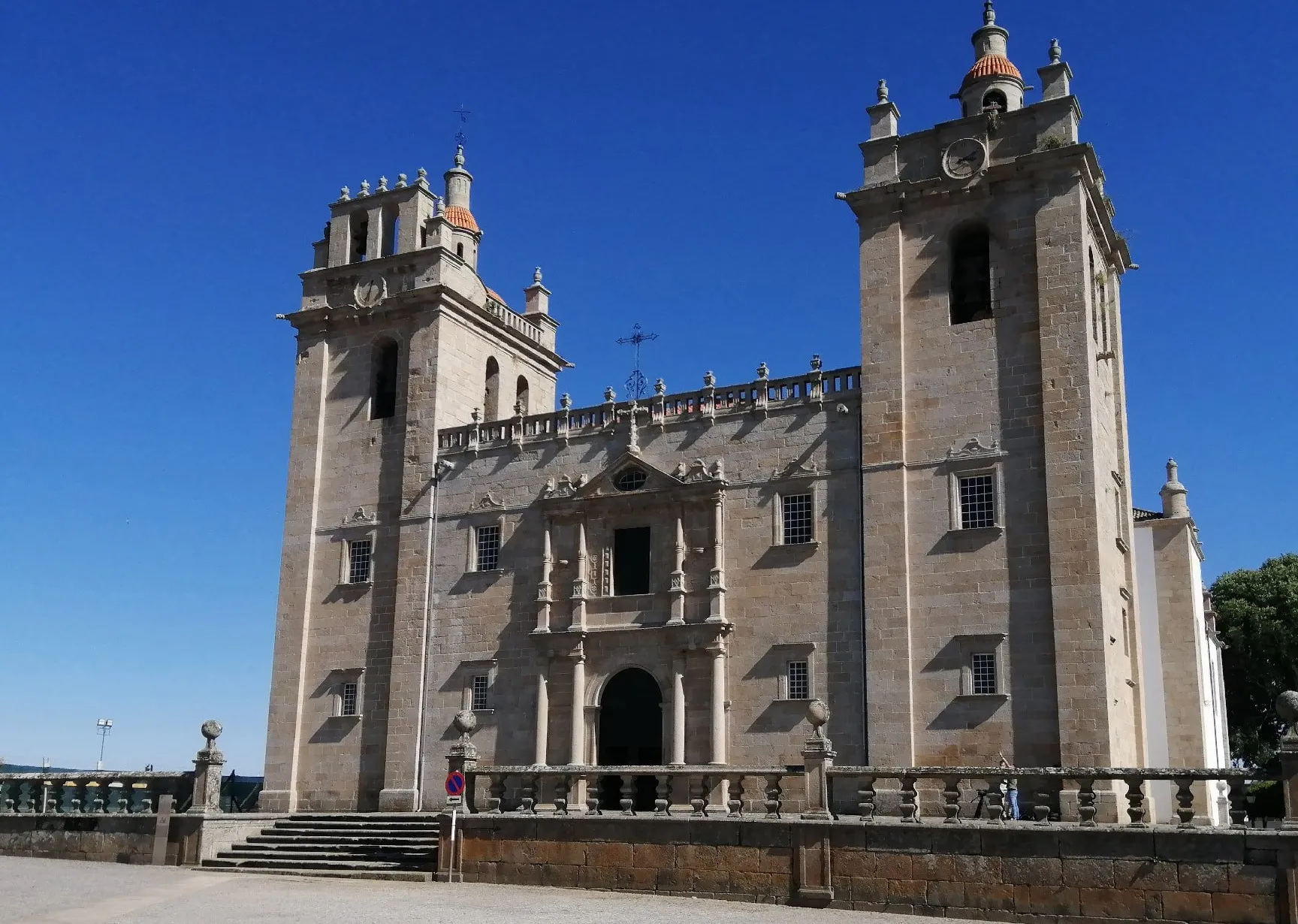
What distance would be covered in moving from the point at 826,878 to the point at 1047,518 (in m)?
10.1

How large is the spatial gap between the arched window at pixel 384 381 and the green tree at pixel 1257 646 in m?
34.7

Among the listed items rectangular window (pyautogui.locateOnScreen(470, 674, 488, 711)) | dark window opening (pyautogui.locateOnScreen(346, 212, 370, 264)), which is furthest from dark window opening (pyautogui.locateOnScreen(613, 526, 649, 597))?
dark window opening (pyautogui.locateOnScreen(346, 212, 370, 264))

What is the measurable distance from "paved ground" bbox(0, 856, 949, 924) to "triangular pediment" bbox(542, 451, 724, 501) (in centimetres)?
1115

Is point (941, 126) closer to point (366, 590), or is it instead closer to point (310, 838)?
point (366, 590)

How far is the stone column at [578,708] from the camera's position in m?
29.5

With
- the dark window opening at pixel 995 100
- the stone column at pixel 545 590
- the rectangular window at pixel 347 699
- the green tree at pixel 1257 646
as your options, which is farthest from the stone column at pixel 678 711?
the green tree at pixel 1257 646

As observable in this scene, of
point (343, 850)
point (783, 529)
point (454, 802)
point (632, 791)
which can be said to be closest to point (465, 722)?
point (454, 802)

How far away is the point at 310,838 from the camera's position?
1050 inches

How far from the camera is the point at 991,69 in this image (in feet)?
98.6

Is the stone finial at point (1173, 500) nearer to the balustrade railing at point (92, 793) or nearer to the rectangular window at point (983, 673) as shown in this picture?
the rectangular window at point (983, 673)

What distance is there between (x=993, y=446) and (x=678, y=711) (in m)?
9.15

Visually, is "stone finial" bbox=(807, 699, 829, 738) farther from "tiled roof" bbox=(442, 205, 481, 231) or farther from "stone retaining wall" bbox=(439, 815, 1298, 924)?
"tiled roof" bbox=(442, 205, 481, 231)

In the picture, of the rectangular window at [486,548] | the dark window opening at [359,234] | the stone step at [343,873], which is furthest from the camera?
the dark window opening at [359,234]

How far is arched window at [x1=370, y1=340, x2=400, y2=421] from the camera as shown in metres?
35.6
